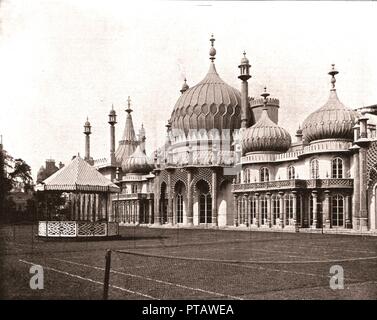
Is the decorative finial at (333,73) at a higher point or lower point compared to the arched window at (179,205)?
higher

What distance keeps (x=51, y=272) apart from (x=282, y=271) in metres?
5.61

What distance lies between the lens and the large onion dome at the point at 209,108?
162 ft

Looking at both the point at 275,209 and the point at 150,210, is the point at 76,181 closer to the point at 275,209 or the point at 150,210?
the point at 275,209

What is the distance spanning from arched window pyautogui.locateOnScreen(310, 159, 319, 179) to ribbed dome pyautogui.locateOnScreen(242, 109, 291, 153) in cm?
538

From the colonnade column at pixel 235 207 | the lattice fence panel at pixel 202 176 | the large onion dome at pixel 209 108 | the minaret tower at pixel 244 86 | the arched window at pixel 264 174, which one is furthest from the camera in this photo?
the large onion dome at pixel 209 108

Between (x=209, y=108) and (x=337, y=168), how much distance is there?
17.1 metres

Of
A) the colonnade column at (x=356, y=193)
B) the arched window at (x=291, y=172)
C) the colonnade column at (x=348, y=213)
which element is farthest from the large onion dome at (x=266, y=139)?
the colonnade column at (x=356, y=193)

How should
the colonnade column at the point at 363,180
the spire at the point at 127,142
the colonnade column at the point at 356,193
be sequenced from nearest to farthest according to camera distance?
the colonnade column at the point at 363,180 → the colonnade column at the point at 356,193 → the spire at the point at 127,142

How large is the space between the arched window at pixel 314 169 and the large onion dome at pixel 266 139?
212 inches

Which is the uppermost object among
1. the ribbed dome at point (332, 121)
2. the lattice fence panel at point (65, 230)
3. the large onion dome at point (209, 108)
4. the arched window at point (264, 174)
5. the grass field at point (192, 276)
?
the large onion dome at point (209, 108)

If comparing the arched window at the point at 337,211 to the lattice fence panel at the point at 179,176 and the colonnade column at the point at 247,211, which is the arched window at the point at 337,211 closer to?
the colonnade column at the point at 247,211

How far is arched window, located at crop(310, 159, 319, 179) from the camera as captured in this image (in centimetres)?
3609

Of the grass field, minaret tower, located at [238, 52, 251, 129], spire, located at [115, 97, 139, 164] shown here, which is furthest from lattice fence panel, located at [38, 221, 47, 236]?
spire, located at [115, 97, 139, 164]
